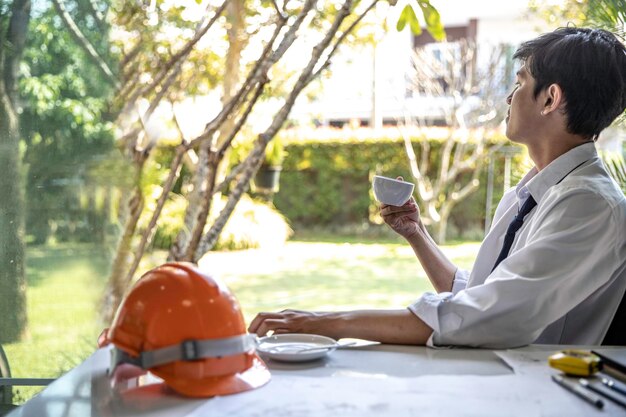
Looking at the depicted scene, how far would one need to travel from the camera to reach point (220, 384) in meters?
1.03

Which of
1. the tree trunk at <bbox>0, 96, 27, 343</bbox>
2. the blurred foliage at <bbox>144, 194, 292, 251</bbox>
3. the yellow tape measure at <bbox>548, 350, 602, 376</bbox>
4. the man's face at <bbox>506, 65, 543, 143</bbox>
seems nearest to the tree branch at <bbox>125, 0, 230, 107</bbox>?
the tree trunk at <bbox>0, 96, 27, 343</bbox>

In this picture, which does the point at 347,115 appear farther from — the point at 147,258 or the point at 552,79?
the point at 552,79

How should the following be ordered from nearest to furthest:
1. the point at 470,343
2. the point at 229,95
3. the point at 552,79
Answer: the point at 470,343 → the point at 552,79 → the point at 229,95

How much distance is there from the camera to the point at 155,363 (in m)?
1.01

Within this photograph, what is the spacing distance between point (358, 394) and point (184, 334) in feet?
0.87

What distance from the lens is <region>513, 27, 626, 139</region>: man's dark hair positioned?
4.93 ft

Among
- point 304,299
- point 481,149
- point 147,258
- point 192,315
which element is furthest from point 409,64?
point 192,315

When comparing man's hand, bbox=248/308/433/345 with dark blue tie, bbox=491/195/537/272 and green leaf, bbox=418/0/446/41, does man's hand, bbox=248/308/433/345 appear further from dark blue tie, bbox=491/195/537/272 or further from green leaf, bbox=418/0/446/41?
green leaf, bbox=418/0/446/41

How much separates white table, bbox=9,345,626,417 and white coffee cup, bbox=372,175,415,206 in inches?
19.9

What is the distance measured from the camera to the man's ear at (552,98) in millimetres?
1522

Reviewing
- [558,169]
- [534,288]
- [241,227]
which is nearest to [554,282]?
[534,288]

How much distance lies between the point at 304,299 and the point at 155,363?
5272 mm

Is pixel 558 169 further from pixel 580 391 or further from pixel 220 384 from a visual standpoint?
pixel 220 384

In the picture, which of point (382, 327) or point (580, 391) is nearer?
point (580, 391)
